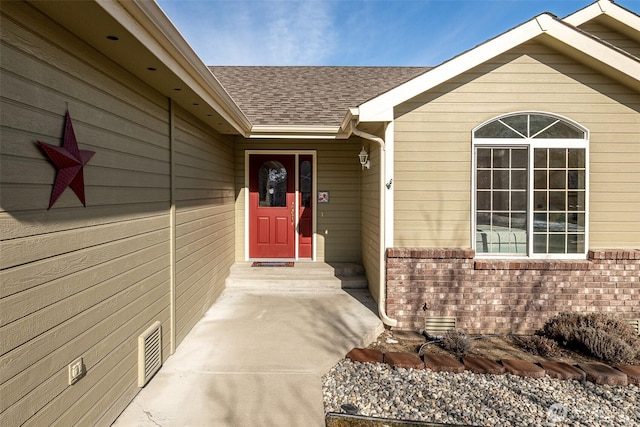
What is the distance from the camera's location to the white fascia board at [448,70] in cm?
415

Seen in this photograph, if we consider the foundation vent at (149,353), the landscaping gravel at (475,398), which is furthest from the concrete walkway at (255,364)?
the landscaping gravel at (475,398)

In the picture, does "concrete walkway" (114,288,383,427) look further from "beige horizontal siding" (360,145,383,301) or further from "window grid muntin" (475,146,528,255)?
"window grid muntin" (475,146,528,255)

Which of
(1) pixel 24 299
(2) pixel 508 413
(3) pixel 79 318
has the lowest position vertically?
(2) pixel 508 413

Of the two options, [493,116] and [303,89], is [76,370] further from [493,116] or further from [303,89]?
[303,89]

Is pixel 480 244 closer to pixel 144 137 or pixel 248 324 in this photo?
pixel 248 324

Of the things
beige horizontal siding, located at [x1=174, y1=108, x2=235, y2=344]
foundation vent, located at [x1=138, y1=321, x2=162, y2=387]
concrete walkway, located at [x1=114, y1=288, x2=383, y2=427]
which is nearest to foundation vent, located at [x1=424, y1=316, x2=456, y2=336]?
concrete walkway, located at [x1=114, y1=288, x2=383, y2=427]

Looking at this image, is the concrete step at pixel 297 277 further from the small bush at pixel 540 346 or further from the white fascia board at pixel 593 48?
the white fascia board at pixel 593 48

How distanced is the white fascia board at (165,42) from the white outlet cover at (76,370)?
1.99m

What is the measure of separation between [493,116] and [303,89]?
4.42m

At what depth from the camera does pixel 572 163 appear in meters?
4.45

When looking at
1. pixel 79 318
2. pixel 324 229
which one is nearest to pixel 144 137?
pixel 79 318

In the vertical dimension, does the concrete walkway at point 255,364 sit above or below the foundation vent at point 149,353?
below

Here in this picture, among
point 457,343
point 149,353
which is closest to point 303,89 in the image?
point 457,343

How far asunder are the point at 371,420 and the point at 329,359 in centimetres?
79
